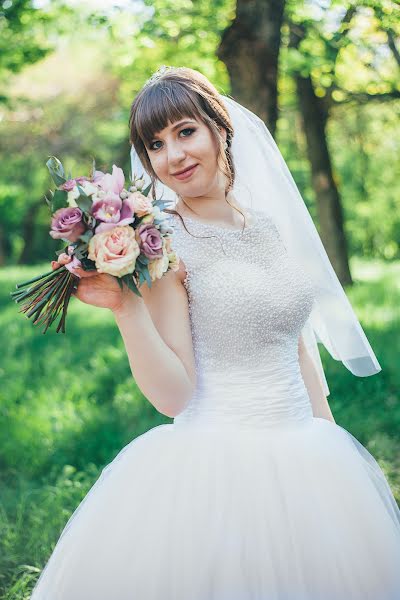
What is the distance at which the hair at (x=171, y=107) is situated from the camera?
2.56 metres

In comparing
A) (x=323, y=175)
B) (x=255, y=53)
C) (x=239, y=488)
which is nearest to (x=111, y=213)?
(x=239, y=488)

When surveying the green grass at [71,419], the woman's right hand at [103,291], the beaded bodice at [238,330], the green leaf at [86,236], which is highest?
the green leaf at [86,236]

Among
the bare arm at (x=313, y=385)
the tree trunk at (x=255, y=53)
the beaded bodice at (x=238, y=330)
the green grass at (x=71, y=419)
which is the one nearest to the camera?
the beaded bodice at (x=238, y=330)

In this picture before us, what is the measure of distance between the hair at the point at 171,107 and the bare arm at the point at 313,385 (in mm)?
743

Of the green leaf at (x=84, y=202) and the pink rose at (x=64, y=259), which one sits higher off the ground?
the green leaf at (x=84, y=202)

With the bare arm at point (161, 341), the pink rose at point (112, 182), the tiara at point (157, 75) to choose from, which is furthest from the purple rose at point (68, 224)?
the tiara at point (157, 75)

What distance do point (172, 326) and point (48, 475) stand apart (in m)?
3.42

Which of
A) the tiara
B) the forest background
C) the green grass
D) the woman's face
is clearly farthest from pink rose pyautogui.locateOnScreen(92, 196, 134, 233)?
the green grass

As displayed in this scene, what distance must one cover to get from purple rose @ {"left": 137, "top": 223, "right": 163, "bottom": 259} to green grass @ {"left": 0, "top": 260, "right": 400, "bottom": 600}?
87.8 inches

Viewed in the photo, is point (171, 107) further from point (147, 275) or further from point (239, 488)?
point (239, 488)

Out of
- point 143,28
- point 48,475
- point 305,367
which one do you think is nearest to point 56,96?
point 143,28

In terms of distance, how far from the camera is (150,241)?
2115 mm

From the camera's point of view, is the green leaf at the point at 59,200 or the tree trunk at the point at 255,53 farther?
the tree trunk at the point at 255,53

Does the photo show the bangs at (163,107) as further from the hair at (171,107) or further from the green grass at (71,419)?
the green grass at (71,419)
